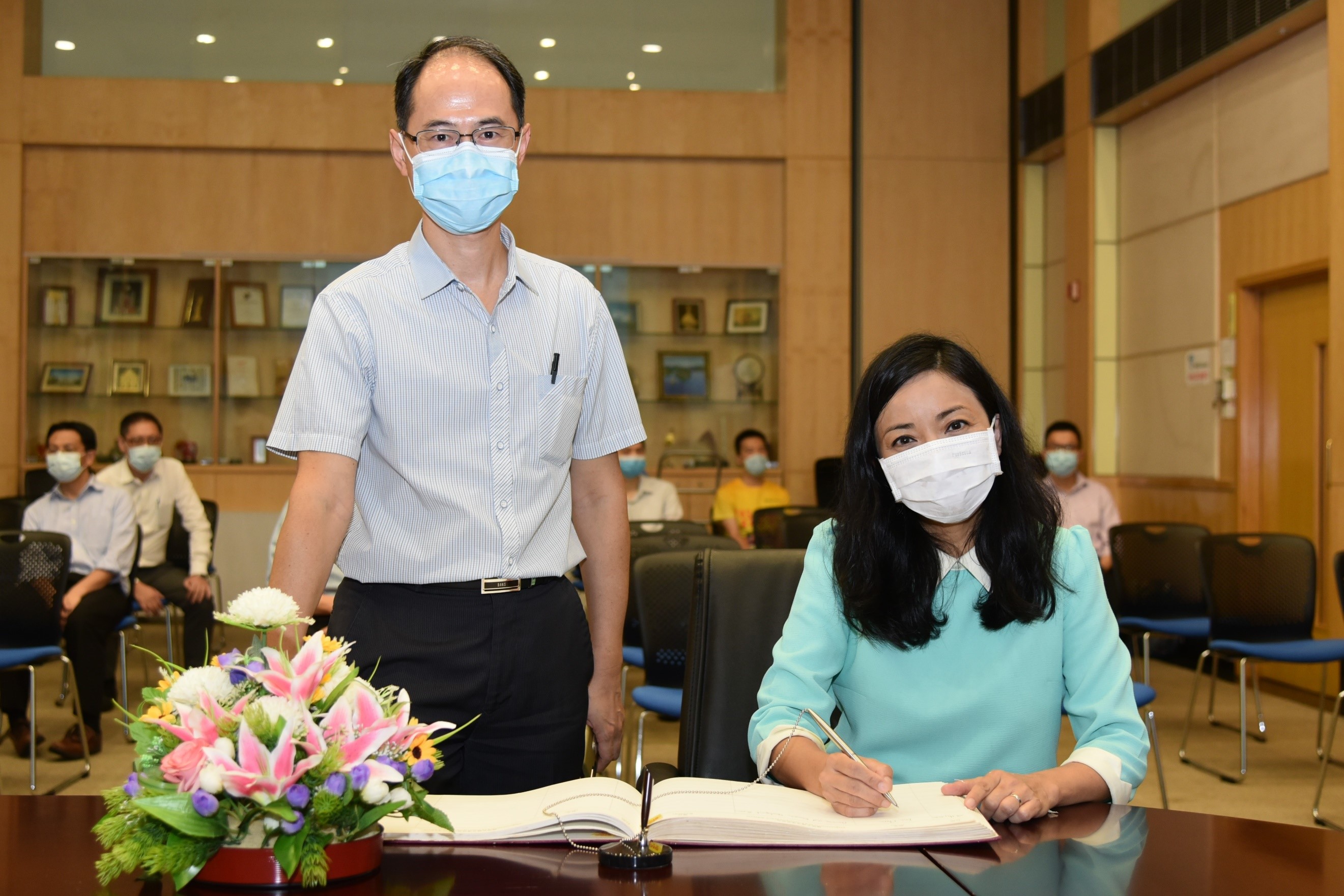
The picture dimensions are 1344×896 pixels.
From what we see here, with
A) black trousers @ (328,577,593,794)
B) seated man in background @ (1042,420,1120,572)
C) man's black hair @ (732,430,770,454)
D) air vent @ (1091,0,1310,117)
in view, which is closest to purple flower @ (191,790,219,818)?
black trousers @ (328,577,593,794)

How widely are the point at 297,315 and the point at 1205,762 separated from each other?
21.8ft

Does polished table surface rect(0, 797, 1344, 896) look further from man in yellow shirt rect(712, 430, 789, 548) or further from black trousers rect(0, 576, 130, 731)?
man in yellow shirt rect(712, 430, 789, 548)

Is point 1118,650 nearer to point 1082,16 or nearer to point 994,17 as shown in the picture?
point 1082,16

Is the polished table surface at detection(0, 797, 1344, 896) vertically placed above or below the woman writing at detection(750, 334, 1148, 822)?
below

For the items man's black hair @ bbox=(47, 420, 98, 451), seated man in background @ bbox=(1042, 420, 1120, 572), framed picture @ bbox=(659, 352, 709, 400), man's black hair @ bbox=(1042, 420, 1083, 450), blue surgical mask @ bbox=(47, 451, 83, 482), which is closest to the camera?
blue surgical mask @ bbox=(47, 451, 83, 482)

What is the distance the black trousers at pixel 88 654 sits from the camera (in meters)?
5.27

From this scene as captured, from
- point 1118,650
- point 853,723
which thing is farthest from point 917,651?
point 1118,650

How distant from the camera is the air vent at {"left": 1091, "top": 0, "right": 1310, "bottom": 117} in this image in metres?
6.20

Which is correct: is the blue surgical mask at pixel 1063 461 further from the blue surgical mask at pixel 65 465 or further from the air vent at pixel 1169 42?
the blue surgical mask at pixel 65 465

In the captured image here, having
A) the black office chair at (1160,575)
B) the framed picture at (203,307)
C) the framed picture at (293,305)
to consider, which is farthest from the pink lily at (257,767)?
the framed picture at (203,307)

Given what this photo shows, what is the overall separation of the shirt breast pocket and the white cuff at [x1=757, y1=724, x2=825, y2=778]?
574 millimetres

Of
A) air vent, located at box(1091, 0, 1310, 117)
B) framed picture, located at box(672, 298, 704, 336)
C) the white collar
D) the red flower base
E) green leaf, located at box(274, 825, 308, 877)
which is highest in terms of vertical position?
air vent, located at box(1091, 0, 1310, 117)

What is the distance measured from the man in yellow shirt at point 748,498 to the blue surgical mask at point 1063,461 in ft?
5.28

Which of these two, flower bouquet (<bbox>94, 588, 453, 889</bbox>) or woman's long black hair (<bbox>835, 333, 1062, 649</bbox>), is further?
woman's long black hair (<bbox>835, 333, 1062, 649</bbox>)
